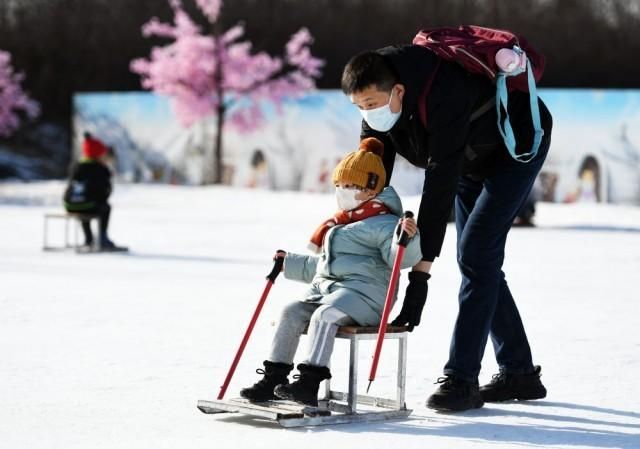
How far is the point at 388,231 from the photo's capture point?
14.2 feet

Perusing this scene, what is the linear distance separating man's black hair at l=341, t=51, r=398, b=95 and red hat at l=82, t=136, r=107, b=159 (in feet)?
33.2

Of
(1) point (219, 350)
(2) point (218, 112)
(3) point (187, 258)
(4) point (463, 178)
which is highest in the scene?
(2) point (218, 112)

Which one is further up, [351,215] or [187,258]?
[351,215]

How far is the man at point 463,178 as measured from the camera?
4211mm

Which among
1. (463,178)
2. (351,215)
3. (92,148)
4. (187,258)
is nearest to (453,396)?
(351,215)

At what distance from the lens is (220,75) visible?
1359 inches

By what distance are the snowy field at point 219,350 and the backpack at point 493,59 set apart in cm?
100

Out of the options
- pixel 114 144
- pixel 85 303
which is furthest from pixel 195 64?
pixel 85 303

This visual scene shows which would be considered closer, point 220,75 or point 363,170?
point 363,170

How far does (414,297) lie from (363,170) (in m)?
0.49

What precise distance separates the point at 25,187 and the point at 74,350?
24842mm

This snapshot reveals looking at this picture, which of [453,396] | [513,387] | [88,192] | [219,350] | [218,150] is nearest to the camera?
[453,396]

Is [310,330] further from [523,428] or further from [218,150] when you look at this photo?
[218,150]

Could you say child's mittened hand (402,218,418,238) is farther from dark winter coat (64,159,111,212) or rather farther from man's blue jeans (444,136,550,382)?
dark winter coat (64,159,111,212)
